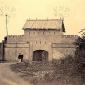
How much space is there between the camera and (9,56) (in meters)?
51.6

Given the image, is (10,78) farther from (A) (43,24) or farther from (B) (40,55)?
(A) (43,24)

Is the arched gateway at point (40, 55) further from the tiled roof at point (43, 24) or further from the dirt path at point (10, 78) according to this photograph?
the dirt path at point (10, 78)

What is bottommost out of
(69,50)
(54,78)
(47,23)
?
(54,78)

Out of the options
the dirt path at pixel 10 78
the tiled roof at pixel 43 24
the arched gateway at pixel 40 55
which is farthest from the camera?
the tiled roof at pixel 43 24

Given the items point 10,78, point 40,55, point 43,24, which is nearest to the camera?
point 10,78

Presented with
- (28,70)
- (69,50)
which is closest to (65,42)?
(69,50)

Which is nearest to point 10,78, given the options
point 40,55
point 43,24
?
point 40,55

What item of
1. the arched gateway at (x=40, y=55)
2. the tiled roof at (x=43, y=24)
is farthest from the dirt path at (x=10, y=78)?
the tiled roof at (x=43, y=24)

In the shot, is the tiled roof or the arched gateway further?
the tiled roof

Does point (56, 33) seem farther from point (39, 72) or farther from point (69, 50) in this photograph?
point (39, 72)

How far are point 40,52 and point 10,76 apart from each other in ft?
69.3

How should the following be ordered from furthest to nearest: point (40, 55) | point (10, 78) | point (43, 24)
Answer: point (43, 24) < point (40, 55) < point (10, 78)

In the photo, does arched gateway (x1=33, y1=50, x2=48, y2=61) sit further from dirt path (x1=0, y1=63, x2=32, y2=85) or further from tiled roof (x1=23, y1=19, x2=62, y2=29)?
dirt path (x1=0, y1=63, x2=32, y2=85)

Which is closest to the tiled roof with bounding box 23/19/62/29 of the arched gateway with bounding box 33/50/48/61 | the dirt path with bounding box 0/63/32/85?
the arched gateway with bounding box 33/50/48/61
